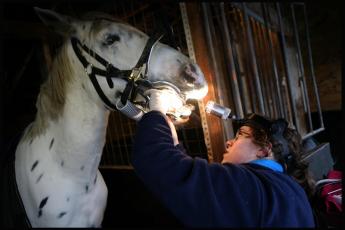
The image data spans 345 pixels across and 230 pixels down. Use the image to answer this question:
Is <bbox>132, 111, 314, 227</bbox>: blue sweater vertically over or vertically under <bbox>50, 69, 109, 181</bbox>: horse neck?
under

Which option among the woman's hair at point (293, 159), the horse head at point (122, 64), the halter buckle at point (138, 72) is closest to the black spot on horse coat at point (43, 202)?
the horse head at point (122, 64)

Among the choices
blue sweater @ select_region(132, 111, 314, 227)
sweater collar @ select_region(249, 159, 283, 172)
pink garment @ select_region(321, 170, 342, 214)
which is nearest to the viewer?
blue sweater @ select_region(132, 111, 314, 227)

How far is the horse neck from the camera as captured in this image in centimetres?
122

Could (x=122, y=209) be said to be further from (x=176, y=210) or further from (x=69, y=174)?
(x=176, y=210)

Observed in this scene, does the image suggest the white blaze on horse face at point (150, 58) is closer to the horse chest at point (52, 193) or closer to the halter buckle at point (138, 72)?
the halter buckle at point (138, 72)

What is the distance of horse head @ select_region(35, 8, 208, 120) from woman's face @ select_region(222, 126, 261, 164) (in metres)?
0.34

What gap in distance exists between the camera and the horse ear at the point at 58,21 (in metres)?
1.19

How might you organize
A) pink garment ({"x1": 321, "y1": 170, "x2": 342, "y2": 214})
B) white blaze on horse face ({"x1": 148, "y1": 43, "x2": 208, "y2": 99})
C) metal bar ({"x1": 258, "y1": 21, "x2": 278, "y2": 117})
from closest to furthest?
white blaze on horse face ({"x1": 148, "y1": 43, "x2": 208, "y2": 99}) < pink garment ({"x1": 321, "y1": 170, "x2": 342, "y2": 214}) < metal bar ({"x1": 258, "y1": 21, "x2": 278, "y2": 117})

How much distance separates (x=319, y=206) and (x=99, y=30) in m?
1.75

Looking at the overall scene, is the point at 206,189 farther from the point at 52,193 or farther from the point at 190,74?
the point at 52,193

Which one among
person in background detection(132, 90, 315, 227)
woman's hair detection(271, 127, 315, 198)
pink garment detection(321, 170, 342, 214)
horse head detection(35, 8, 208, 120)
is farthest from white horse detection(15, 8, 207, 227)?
pink garment detection(321, 170, 342, 214)

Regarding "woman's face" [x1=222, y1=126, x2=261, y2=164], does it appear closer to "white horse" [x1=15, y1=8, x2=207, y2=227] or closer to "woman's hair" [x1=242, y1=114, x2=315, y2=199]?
"woman's hair" [x1=242, y1=114, x2=315, y2=199]

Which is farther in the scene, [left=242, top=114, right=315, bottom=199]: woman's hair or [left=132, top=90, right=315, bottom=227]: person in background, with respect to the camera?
[left=242, top=114, right=315, bottom=199]: woman's hair

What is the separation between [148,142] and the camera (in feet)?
3.34
